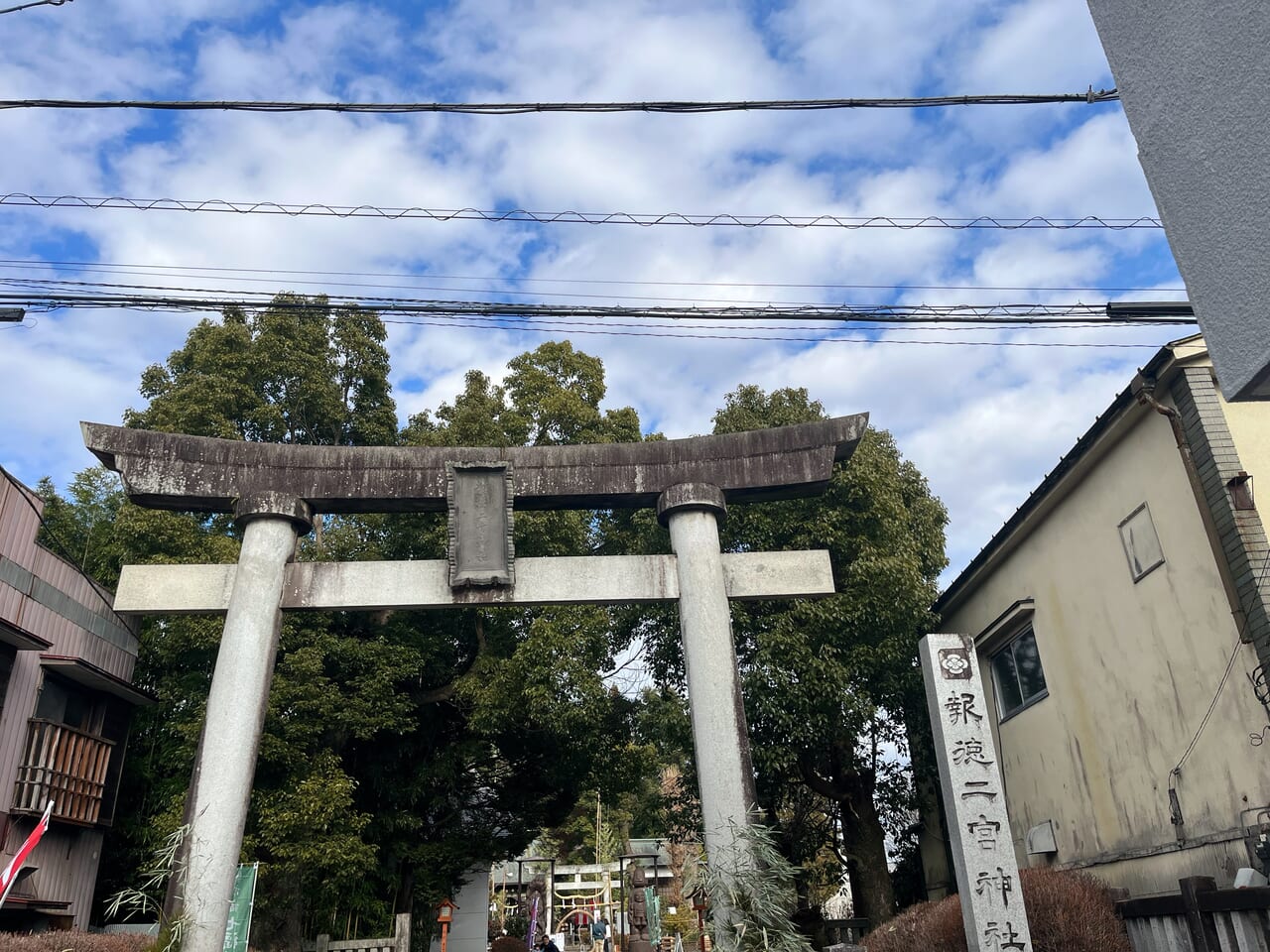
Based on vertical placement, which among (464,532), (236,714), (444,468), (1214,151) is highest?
(444,468)

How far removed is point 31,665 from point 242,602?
5.65m

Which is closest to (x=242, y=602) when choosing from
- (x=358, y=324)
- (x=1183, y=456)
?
(x=1183, y=456)

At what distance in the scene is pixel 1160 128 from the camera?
3658 mm

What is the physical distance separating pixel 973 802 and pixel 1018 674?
21.6 feet

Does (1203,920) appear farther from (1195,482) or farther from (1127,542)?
(1127,542)

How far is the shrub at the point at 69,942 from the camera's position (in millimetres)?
8125

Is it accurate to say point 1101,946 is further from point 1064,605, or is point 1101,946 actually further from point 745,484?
point 745,484

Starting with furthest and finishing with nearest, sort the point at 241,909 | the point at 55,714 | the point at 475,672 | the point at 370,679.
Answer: the point at 475,672 → the point at 370,679 → the point at 55,714 → the point at 241,909

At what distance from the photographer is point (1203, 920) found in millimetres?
7797

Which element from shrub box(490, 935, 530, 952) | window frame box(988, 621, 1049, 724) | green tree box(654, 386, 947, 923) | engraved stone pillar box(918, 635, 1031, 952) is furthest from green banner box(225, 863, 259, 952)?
shrub box(490, 935, 530, 952)

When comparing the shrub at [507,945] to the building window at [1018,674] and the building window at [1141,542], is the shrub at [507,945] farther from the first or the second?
the building window at [1141,542]

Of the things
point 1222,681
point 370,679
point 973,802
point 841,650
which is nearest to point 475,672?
point 370,679

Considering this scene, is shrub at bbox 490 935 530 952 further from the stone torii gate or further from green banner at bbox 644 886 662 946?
the stone torii gate

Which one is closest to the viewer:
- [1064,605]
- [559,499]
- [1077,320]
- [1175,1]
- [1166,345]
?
[1175,1]
